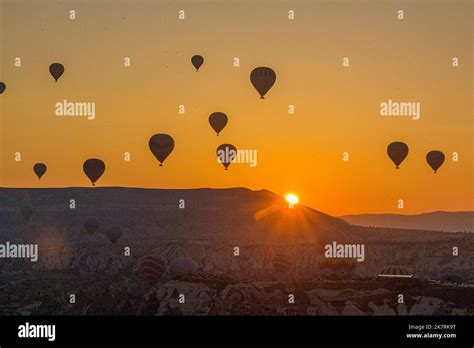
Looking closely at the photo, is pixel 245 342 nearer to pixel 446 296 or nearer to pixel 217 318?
pixel 217 318

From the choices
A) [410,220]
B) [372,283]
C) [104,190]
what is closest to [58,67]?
[372,283]

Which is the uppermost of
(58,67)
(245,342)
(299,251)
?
(58,67)

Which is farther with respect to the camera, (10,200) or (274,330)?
(10,200)

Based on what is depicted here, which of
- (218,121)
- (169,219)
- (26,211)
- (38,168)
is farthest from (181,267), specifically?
(26,211)

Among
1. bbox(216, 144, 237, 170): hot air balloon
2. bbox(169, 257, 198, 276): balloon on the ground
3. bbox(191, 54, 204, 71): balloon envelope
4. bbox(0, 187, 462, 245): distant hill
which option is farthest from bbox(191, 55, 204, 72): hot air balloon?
bbox(0, 187, 462, 245): distant hill

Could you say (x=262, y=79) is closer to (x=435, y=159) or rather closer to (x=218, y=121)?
(x=218, y=121)

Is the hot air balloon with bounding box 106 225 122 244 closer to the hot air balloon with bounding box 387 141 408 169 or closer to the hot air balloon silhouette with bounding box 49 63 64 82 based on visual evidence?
the hot air balloon silhouette with bounding box 49 63 64 82

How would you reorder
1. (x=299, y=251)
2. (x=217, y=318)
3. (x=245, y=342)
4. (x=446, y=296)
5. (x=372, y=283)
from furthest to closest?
(x=299, y=251)
(x=372, y=283)
(x=446, y=296)
(x=217, y=318)
(x=245, y=342)

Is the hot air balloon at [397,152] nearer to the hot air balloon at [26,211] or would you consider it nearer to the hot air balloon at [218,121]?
the hot air balloon at [218,121]
